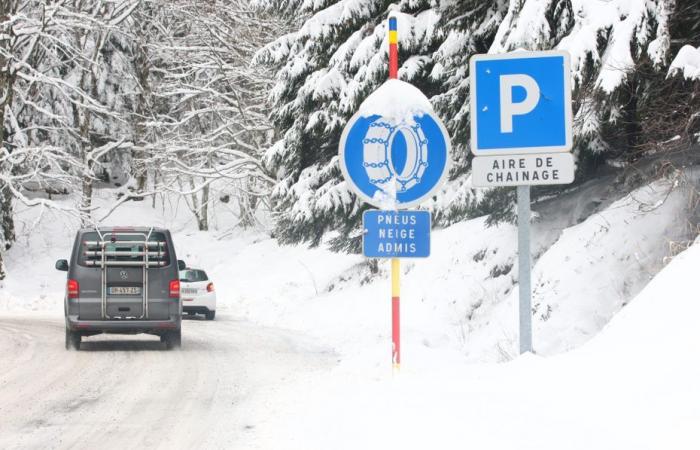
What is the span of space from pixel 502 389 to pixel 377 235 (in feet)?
6.61

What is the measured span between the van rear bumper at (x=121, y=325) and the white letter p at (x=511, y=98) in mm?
9511

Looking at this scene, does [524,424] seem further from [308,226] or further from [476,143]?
[308,226]

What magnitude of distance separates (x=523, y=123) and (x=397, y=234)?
1721 mm

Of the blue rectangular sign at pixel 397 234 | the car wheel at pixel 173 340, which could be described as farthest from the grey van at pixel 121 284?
the blue rectangular sign at pixel 397 234

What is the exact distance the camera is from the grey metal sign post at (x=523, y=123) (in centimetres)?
768

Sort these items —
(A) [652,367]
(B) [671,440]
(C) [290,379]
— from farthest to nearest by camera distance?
(C) [290,379] < (A) [652,367] < (B) [671,440]

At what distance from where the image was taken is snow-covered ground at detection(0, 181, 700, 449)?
21.0ft

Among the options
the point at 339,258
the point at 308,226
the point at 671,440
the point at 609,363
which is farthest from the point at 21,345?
the point at 339,258

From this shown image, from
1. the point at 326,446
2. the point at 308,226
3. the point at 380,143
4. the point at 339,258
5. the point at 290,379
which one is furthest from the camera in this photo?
the point at 339,258

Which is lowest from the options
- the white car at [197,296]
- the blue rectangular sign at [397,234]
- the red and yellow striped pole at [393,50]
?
the white car at [197,296]

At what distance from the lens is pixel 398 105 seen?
8.66 m

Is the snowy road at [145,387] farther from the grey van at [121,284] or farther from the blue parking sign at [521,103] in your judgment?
the blue parking sign at [521,103]

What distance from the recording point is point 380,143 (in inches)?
342

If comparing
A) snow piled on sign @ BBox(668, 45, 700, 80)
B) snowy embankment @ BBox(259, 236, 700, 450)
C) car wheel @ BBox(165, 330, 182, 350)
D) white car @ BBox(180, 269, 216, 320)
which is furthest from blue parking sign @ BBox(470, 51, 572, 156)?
white car @ BBox(180, 269, 216, 320)
